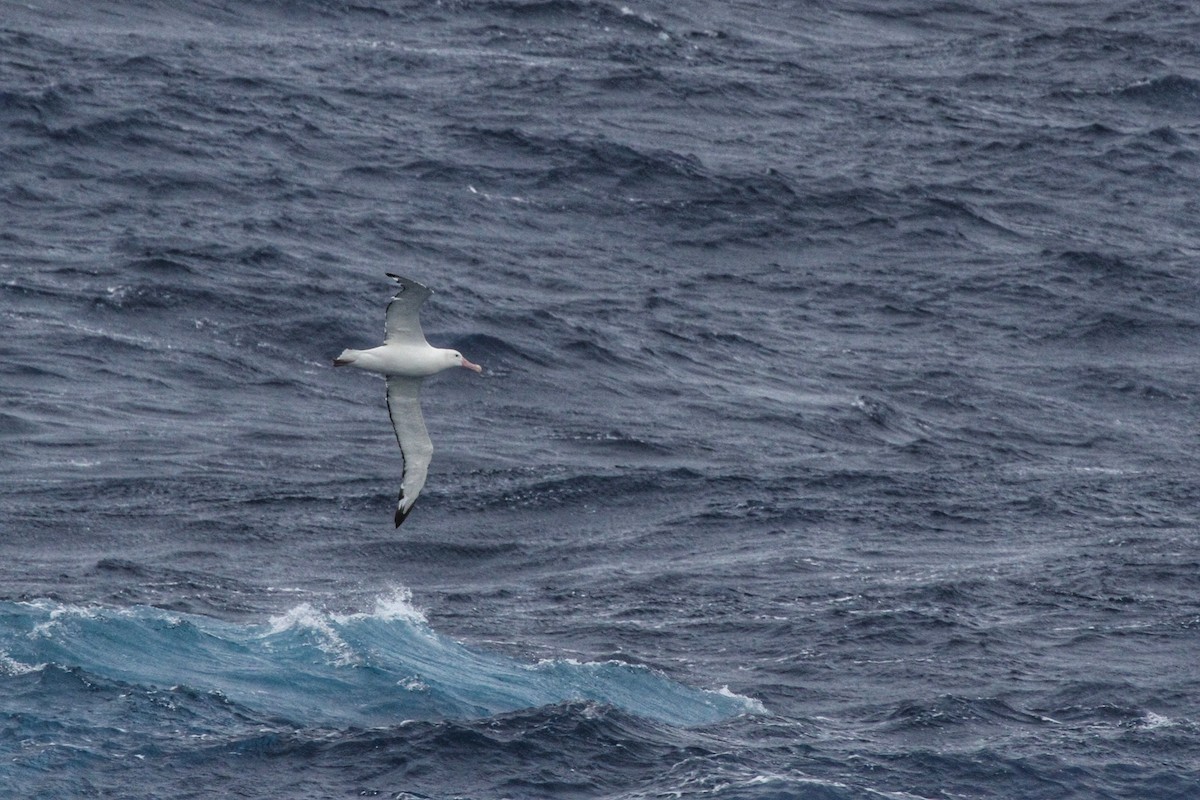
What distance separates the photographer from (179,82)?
53469 millimetres

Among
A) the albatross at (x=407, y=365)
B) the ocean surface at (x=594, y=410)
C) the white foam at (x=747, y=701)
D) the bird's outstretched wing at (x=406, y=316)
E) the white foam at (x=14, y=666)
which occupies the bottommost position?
the white foam at (x=747, y=701)

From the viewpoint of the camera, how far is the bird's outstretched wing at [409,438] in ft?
93.1

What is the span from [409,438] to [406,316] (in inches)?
83.0

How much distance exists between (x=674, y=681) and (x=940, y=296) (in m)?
17.4

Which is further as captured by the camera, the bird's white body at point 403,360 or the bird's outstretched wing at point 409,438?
the bird's outstretched wing at point 409,438

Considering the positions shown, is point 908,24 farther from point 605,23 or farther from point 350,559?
point 350,559

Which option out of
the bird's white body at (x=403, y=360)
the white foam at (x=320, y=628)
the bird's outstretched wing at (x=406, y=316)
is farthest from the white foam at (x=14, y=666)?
the bird's outstretched wing at (x=406, y=316)

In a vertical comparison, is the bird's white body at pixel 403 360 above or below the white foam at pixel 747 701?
above

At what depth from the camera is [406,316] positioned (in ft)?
88.9

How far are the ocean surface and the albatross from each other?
4095 mm

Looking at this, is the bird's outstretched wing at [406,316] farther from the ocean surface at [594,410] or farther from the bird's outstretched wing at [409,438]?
the ocean surface at [594,410]

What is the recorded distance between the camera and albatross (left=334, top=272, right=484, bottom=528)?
27031mm

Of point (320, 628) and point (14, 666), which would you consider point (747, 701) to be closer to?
point (320, 628)

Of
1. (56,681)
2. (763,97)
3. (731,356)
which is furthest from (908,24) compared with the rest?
(56,681)
